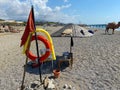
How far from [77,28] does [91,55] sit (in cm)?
1015

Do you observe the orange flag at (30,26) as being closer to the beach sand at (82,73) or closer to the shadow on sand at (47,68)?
the beach sand at (82,73)

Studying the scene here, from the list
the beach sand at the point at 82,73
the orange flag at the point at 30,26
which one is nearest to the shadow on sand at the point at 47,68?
the beach sand at the point at 82,73

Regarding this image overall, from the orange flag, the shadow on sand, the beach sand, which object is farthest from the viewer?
the shadow on sand

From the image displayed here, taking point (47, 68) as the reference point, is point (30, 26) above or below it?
above

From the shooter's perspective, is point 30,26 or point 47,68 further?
point 47,68

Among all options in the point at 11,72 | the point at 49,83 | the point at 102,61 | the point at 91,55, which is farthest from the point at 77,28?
the point at 49,83

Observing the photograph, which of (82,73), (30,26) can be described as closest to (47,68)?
(82,73)

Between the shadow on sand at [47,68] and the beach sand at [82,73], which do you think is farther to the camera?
the shadow on sand at [47,68]

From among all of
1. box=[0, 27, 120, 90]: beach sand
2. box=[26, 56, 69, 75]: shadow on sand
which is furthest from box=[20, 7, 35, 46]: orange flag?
box=[26, 56, 69, 75]: shadow on sand

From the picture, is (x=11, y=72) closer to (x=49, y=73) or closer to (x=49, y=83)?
(x=49, y=73)

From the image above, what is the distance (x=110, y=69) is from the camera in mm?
8219

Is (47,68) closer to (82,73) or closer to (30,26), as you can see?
(82,73)

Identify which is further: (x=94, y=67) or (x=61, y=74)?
(x=94, y=67)

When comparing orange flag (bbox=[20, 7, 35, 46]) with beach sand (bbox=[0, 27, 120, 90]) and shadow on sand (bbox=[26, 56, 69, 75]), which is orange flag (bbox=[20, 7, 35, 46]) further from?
shadow on sand (bbox=[26, 56, 69, 75])
